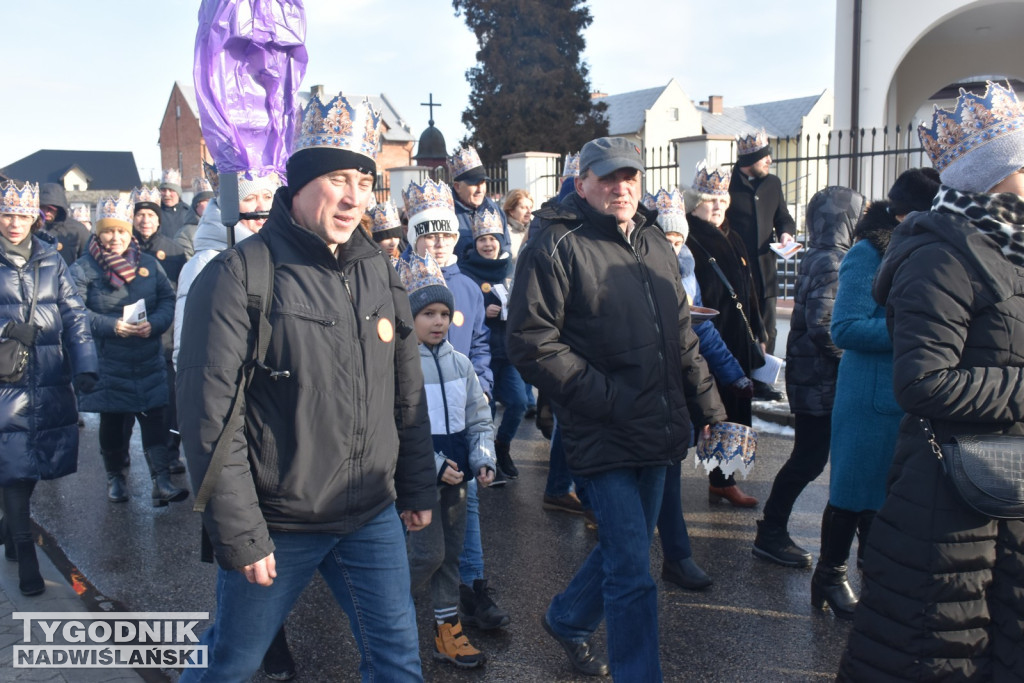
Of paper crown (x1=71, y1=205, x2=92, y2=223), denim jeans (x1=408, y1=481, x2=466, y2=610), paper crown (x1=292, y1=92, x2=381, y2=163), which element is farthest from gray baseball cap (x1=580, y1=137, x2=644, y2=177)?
paper crown (x1=71, y1=205, x2=92, y2=223)

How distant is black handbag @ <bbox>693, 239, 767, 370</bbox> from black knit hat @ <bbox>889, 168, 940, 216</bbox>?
1.47 metres

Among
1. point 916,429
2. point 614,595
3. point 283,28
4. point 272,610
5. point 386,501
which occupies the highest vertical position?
point 283,28

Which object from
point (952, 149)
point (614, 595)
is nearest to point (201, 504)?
point (614, 595)

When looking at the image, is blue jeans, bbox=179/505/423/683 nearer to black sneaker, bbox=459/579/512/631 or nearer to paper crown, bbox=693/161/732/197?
black sneaker, bbox=459/579/512/631

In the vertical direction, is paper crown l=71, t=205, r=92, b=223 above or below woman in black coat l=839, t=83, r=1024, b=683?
above

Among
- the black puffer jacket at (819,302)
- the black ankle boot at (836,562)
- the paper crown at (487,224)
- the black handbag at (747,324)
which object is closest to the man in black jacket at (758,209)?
the black handbag at (747,324)

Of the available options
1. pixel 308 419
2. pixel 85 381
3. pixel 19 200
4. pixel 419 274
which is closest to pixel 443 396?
pixel 419 274

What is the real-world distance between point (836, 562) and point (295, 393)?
8.67 feet

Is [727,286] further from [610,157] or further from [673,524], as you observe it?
[610,157]

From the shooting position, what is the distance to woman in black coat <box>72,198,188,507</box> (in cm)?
614

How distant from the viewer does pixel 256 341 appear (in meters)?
2.40

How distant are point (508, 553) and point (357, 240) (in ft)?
8.93

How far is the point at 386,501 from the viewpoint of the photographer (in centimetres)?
269

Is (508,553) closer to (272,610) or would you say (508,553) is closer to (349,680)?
(349,680)
